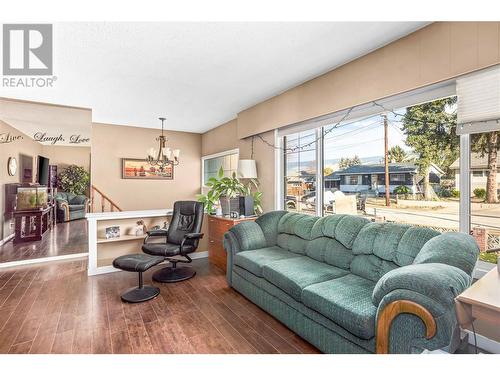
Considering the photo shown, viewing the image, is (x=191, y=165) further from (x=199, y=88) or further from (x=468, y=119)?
(x=468, y=119)

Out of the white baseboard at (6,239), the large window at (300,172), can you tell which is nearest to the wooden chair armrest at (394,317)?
the large window at (300,172)

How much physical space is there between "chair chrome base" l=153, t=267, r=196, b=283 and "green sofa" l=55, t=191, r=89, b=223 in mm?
2068

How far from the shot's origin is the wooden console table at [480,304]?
1.16m

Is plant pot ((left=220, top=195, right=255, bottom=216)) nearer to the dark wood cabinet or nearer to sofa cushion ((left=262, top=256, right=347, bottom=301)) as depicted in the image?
the dark wood cabinet

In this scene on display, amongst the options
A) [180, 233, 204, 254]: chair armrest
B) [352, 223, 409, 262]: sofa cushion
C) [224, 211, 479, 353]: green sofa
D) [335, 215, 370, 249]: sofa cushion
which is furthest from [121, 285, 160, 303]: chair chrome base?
[352, 223, 409, 262]: sofa cushion

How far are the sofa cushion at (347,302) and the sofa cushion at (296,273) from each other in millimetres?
82

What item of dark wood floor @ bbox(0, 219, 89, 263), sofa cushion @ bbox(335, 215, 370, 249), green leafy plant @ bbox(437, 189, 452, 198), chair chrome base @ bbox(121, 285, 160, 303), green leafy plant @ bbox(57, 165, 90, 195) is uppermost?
green leafy plant @ bbox(57, 165, 90, 195)

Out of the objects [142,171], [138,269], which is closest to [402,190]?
[138,269]

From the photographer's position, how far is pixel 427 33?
2.08 meters

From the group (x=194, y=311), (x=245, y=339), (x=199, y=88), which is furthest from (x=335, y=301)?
(x=199, y=88)

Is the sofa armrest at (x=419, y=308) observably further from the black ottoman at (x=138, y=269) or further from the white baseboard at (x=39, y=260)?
the white baseboard at (x=39, y=260)

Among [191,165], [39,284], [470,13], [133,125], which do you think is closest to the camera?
[470,13]

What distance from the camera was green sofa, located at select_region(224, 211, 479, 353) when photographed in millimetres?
1446

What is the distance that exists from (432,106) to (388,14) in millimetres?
983
